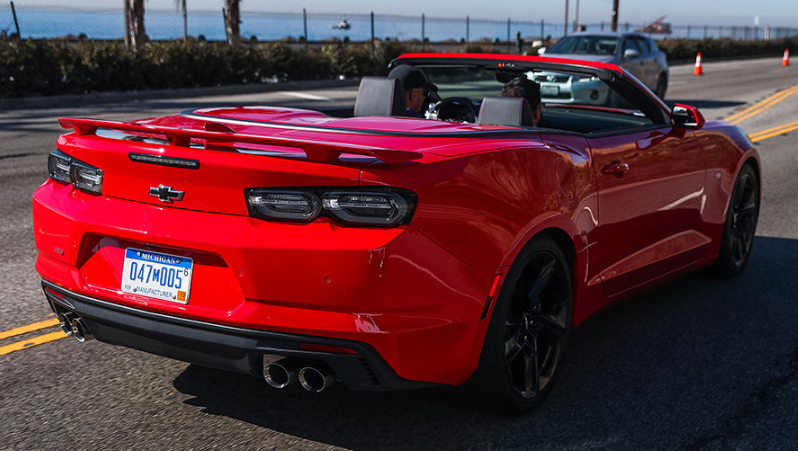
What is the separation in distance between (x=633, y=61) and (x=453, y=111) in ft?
46.9

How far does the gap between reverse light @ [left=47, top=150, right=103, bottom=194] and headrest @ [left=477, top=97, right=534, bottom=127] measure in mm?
1745

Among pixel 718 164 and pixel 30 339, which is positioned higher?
pixel 718 164

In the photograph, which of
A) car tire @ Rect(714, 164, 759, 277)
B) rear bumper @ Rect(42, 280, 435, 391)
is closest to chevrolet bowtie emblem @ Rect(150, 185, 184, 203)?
rear bumper @ Rect(42, 280, 435, 391)

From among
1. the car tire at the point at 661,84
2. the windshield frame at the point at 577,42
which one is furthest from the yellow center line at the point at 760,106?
the windshield frame at the point at 577,42

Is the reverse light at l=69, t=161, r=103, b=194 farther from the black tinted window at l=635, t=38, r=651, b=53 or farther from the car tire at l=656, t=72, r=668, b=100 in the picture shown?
the car tire at l=656, t=72, r=668, b=100

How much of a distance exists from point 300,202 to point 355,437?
97 centimetres

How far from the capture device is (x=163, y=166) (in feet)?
9.95

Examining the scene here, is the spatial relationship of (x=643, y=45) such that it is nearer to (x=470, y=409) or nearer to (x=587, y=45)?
(x=587, y=45)

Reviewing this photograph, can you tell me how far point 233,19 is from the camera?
27094 mm

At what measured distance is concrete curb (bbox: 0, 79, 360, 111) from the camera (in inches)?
720

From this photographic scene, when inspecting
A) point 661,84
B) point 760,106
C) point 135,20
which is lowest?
point 760,106

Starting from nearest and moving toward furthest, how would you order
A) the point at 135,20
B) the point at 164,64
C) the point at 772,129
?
the point at 772,129
the point at 164,64
the point at 135,20

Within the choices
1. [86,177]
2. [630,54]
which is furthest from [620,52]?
[86,177]

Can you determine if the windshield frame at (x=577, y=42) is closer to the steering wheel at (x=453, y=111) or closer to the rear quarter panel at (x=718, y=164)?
the rear quarter panel at (x=718, y=164)
